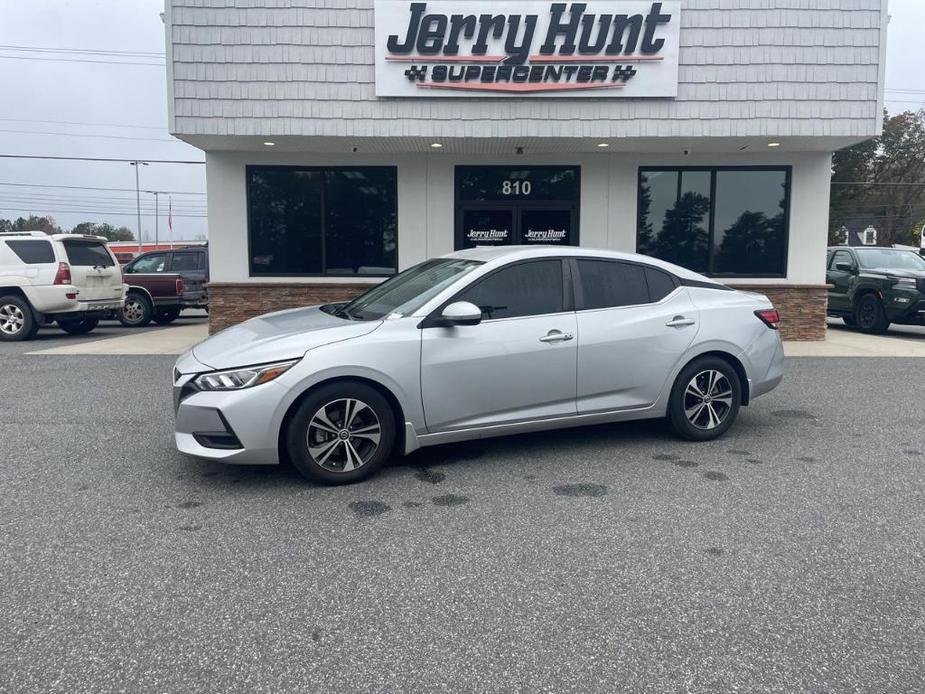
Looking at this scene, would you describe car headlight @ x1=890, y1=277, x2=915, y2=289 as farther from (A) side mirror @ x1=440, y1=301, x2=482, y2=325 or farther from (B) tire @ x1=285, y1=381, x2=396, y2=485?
(B) tire @ x1=285, y1=381, x2=396, y2=485

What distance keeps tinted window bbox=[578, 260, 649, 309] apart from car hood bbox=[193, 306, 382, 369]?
167 cm

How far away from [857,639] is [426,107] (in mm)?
9352

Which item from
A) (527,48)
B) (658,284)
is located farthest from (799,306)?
(658,284)

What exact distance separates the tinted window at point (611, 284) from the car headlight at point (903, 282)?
10.0 metres

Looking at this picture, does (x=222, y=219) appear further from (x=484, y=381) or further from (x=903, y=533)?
(x=903, y=533)

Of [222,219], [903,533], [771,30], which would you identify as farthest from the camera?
[222,219]

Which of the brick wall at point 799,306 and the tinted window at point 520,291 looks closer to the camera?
the tinted window at point 520,291

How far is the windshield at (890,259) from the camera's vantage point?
14.1m

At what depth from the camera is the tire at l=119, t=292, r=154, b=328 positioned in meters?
15.6

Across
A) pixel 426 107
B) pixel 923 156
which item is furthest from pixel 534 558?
pixel 923 156

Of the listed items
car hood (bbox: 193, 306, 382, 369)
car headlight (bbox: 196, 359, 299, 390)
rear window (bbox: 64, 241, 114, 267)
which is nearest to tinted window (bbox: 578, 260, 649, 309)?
car hood (bbox: 193, 306, 382, 369)

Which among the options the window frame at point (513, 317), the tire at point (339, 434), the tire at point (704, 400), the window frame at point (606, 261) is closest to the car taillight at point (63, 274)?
the tire at point (339, 434)

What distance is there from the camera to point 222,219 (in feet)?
40.9

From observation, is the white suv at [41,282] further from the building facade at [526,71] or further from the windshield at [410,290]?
the windshield at [410,290]
